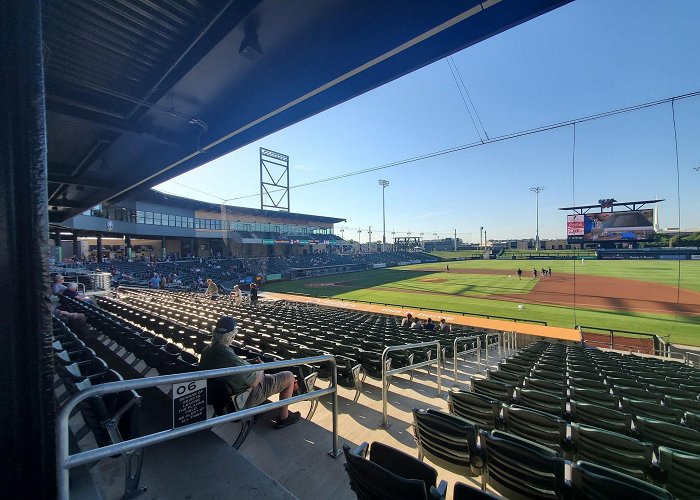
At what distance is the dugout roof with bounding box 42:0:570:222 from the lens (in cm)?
327

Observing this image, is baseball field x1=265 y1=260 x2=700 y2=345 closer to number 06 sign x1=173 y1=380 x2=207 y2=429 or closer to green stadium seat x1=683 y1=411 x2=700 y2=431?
green stadium seat x1=683 y1=411 x2=700 y2=431

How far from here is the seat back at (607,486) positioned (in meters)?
1.92

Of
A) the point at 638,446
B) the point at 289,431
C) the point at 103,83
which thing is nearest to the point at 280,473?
the point at 289,431

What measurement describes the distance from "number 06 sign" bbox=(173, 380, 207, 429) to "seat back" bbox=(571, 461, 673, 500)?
8.91ft

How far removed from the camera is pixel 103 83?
14.5 ft

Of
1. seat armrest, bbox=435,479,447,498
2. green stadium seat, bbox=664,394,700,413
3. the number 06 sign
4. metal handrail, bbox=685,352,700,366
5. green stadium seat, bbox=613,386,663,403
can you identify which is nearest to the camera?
seat armrest, bbox=435,479,447,498

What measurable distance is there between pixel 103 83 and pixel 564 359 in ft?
35.8

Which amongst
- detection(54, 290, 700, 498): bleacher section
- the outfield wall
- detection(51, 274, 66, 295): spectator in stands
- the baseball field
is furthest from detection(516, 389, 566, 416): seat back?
the outfield wall

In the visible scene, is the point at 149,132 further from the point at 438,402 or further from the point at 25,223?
the point at 438,402

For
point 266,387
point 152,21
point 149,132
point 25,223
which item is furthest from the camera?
point 149,132

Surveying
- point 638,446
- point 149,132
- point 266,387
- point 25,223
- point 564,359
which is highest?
point 149,132

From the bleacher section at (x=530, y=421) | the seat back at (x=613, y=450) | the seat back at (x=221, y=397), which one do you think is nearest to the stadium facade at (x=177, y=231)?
the bleacher section at (x=530, y=421)

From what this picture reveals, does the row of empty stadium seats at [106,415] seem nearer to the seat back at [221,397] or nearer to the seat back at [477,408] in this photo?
the seat back at [221,397]

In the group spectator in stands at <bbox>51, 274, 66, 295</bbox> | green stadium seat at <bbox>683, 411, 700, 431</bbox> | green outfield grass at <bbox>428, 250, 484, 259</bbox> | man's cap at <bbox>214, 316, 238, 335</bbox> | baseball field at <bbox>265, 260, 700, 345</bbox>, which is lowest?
baseball field at <bbox>265, 260, 700, 345</bbox>
